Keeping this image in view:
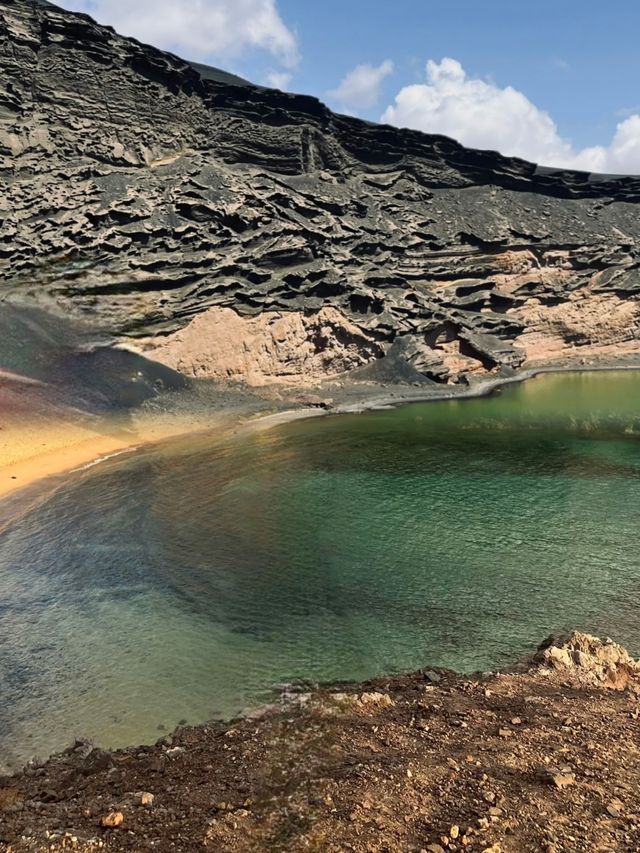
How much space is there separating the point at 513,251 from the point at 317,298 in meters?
23.4

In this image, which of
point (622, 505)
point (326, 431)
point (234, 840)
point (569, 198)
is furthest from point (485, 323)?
point (234, 840)

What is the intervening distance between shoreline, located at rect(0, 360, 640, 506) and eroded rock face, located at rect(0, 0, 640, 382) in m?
3.95

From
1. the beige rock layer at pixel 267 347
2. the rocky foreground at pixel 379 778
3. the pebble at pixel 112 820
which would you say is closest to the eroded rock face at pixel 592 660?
the rocky foreground at pixel 379 778

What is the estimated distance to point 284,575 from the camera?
47.3ft

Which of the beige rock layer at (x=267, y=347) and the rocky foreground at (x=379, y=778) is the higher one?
the beige rock layer at (x=267, y=347)

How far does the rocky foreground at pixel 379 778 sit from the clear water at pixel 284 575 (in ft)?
4.87

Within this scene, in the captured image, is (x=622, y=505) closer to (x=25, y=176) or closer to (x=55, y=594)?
(x=55, y=594)

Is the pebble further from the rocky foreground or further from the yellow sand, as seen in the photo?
the yellow sand

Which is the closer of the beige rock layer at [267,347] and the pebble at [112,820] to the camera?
the pebble at [112,820]

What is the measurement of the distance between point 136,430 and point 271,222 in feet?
66.3

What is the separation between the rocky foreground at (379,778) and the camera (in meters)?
5.36

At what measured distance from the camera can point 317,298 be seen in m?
41.8

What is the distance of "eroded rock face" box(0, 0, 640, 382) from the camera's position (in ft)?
120

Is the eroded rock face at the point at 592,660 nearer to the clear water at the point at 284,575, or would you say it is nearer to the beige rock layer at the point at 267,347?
the clear water at the point at 284,575
